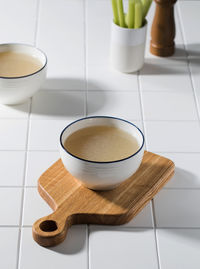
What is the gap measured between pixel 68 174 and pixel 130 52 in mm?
500

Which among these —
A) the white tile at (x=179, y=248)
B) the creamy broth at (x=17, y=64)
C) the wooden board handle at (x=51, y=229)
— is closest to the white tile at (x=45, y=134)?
the creamy broth at (x=17, y=64)

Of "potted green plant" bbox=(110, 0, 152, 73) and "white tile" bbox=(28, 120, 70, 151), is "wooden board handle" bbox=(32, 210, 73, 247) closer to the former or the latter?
"white tile" bbox=(28, 120, 70, 151)

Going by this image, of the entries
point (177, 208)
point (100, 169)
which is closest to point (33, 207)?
point (100, 169)

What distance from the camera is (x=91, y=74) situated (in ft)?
5.56

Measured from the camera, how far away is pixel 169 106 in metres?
1.58

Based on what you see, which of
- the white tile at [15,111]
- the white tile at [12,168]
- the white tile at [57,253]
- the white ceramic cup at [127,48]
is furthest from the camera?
the white ceramic cup at [127,48]

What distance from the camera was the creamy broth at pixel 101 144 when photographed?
1.22 meters

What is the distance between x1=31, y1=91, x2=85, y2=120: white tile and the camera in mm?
1534

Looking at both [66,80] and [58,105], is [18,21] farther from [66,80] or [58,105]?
[58,105]

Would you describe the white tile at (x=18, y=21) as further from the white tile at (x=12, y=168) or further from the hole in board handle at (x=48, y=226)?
the hole in board handle at (x=48, y=226)

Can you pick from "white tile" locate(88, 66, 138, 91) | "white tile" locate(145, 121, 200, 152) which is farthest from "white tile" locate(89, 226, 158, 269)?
"white tile" locate(88, 66, 138, 91)

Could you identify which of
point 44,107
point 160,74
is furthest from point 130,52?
point 44,107

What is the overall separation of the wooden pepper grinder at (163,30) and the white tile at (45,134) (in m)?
0.43

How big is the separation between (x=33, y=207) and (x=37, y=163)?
0.14 metres
